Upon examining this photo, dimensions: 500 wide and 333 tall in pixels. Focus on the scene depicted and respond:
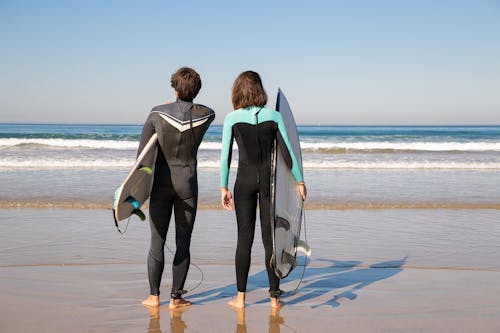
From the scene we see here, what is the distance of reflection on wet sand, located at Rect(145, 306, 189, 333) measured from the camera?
3.52m

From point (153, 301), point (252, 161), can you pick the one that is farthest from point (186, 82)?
point (153, 301)

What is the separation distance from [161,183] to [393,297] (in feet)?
6.46

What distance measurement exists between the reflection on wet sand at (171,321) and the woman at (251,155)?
433 millimetres

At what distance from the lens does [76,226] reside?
23.5 feet

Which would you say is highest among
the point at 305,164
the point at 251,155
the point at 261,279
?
the point at 251,155

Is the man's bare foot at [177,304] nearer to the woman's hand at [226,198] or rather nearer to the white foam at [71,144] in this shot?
the woman's hand at [226,198]

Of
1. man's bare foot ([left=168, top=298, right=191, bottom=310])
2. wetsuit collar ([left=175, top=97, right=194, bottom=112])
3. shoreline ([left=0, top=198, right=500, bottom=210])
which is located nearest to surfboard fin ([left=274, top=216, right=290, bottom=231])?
man's bare foot ([left=168, top=298, right=191, bottom=310])

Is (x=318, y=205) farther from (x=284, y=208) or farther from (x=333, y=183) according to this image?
(x=284, y=208)

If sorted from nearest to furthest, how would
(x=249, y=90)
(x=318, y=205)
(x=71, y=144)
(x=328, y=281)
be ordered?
(x=249, y=90), (x=328, y=281), (x=318, y=205), (x=71, y=144)

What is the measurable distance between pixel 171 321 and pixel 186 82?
Answer: 5.38ft

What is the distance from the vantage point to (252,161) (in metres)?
3.90

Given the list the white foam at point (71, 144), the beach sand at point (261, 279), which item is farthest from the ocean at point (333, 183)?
the white foam at point (71, 144)

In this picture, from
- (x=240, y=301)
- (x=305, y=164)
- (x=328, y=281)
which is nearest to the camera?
(x=240, y=301)

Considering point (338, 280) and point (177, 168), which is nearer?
point (177, 168)
